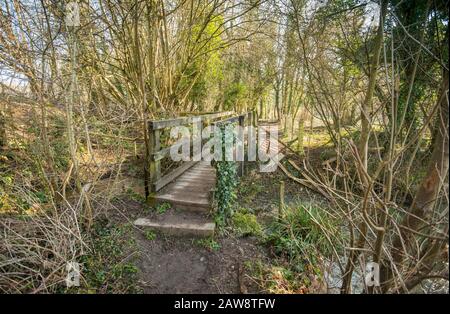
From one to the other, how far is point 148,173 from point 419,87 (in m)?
5.72

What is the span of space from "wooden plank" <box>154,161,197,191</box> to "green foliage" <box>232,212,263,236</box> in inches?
58.2

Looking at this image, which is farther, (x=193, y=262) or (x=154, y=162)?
(x=154, y=162)

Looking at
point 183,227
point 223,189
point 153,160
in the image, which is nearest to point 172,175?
point 153,160

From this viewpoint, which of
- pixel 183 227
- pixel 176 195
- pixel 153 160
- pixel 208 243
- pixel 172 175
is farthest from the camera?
pixel 172 175

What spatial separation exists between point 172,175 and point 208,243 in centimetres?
187

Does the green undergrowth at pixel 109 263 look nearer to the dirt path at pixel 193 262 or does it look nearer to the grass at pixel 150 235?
the dirt path at pixel 193 262

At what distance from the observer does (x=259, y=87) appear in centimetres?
1561

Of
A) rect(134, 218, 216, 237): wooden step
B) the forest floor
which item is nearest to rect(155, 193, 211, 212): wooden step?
the forest floor

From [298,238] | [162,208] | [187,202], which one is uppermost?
[187,202]

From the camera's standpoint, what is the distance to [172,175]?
5.12 meters

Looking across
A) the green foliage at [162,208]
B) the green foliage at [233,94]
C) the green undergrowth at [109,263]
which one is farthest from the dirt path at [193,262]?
the green foliage at [233,94]

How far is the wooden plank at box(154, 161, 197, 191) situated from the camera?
15.0 ft

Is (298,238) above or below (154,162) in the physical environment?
below

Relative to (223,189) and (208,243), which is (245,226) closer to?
(223,189)
